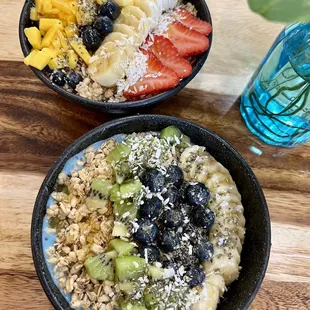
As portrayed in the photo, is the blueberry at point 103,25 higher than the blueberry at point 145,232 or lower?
higher

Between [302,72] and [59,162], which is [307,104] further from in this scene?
[59,162]

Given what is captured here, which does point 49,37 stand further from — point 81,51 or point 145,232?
point 145,232

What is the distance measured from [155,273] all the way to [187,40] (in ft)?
2.12

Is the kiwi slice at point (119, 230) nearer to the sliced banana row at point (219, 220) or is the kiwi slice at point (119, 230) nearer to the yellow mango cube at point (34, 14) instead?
the sliced banana row at point (219, 220)

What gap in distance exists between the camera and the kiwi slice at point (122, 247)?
3.29ft

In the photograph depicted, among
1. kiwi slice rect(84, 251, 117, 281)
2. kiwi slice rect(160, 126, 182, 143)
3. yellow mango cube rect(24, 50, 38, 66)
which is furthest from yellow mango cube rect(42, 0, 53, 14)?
kiwi slice rect(84, 251, 117, 281)

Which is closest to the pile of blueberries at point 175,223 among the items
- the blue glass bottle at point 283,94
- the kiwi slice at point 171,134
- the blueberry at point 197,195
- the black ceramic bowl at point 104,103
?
the blueberry at point 197,195

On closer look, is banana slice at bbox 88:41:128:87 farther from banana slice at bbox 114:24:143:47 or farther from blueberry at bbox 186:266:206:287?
blueberry at bbox 186:266:206:287

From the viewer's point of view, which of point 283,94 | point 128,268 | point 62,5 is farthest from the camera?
point 62,5

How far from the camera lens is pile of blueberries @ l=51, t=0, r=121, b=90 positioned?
127cm

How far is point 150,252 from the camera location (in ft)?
3.29

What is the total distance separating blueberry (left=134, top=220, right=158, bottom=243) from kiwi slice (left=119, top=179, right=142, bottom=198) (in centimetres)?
7

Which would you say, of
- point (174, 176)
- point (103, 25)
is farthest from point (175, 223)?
point (103, 25)

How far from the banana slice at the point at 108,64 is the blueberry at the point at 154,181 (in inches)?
12.3
